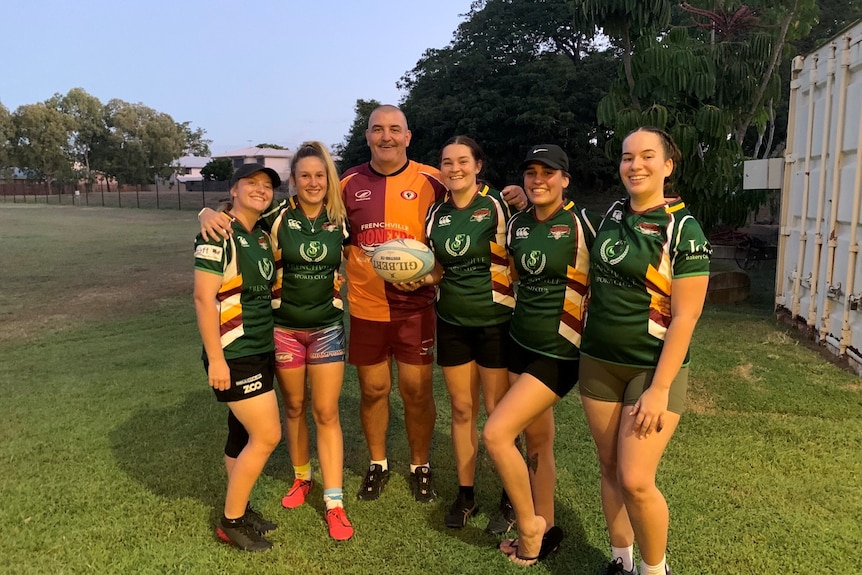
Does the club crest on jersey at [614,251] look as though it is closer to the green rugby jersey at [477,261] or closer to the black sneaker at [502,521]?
the green rugby jersey at [477,261]

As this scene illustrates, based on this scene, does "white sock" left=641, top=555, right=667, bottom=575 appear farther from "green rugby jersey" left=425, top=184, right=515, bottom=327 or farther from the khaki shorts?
"green rugby jersey" left=425, top=184, right=515, bottom=327

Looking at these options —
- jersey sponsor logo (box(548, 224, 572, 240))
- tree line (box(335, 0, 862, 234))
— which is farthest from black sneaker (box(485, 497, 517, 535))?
tree line (box(335, 0, 862, 234))

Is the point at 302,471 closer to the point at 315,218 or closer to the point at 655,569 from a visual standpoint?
the point at 315,218

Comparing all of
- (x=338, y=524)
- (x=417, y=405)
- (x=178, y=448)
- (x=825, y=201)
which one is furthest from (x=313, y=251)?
(x=825, y=201)

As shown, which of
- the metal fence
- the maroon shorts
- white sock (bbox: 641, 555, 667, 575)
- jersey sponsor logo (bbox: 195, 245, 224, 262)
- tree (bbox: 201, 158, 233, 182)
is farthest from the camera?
tree (bbox: 201, 158, 233, 182)

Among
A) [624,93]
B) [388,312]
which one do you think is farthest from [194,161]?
[388,312]

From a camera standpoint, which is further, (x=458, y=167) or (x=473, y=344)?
(x=473, y=344)

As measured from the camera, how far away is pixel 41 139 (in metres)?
61.9

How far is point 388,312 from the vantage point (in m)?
3.87

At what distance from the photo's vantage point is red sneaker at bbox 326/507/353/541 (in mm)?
3488

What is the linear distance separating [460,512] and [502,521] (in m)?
0.25

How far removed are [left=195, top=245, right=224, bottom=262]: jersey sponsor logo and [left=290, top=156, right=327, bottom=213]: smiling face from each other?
629 mm

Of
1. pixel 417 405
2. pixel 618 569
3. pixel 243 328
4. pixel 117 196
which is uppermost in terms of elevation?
pixel 117 196

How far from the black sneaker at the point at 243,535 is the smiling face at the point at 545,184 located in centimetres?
231
